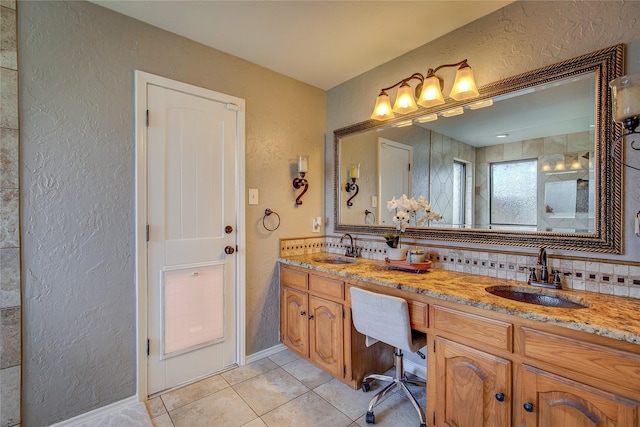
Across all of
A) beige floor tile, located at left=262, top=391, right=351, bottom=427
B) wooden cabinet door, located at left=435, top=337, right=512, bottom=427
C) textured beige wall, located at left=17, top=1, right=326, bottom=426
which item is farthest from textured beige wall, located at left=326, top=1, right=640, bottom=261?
textured beige wall, located at left=17, top=1, right=326, bottom=426

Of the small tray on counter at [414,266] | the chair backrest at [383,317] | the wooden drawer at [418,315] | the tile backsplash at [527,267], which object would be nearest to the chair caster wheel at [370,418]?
the chair backrest at [383,317]

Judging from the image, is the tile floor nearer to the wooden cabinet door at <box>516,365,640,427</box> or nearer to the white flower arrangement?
the wooden cabinet door at <box>516,365,640,427</box>

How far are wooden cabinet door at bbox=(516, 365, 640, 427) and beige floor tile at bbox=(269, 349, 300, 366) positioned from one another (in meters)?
1.67

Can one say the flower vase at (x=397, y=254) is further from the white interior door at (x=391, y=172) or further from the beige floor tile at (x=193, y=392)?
the beige floor tile at (x=193, y=392)

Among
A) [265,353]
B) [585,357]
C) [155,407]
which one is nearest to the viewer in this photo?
[585,357]

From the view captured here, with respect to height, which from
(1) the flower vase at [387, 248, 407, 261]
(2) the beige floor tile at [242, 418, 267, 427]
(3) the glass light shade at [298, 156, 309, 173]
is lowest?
(2) the beige floor tile at [242, 418, 267, 427]

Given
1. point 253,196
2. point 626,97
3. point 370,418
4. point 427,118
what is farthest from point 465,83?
point 370,418

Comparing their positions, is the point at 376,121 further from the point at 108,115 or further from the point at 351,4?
the point at 108,115

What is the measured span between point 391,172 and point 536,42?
1143 mm

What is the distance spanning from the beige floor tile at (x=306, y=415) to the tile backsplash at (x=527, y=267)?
1116 mm

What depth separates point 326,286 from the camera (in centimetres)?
207

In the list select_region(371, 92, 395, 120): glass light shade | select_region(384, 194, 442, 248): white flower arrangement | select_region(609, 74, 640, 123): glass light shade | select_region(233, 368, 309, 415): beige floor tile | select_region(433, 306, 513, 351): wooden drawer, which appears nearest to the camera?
select_region(609, 74, 640, 123): glass light shade

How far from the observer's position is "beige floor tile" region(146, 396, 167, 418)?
1766mm

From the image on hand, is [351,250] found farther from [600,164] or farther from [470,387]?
[600,164]
